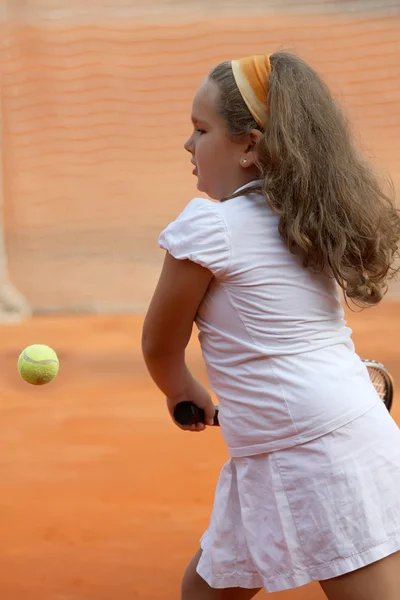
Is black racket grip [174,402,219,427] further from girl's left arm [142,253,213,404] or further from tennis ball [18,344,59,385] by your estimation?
tennis ball [18,344,59,385]

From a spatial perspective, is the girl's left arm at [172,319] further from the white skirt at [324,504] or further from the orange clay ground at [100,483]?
the orange clay ground at [100,483]

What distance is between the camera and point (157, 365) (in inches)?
60.4

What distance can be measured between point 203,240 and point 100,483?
2.05m

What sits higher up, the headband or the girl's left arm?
the headband

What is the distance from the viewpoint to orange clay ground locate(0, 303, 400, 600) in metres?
2.50

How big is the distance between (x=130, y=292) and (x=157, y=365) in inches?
226

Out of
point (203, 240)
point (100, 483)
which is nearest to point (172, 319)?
point (203, 240)

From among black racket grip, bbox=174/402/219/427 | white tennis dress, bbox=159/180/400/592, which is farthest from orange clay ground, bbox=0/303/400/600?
white tennis dress, bbox=159/180/400/592

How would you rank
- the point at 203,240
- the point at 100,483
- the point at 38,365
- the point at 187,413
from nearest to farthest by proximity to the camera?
the point at 203,240, the point at 187,413, the point at 38,365, the point at 100,483

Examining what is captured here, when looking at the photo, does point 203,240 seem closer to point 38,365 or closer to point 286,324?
point 286,324

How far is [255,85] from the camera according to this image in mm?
1454

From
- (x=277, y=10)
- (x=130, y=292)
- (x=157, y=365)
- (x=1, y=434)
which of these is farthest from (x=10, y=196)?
(x=157, y=365)

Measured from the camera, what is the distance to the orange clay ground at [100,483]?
8.21 ft

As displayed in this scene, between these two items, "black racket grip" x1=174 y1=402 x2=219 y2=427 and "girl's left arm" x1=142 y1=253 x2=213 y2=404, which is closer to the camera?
"girl's left arm" x1=142 y1=253 x2=213 y2=404
